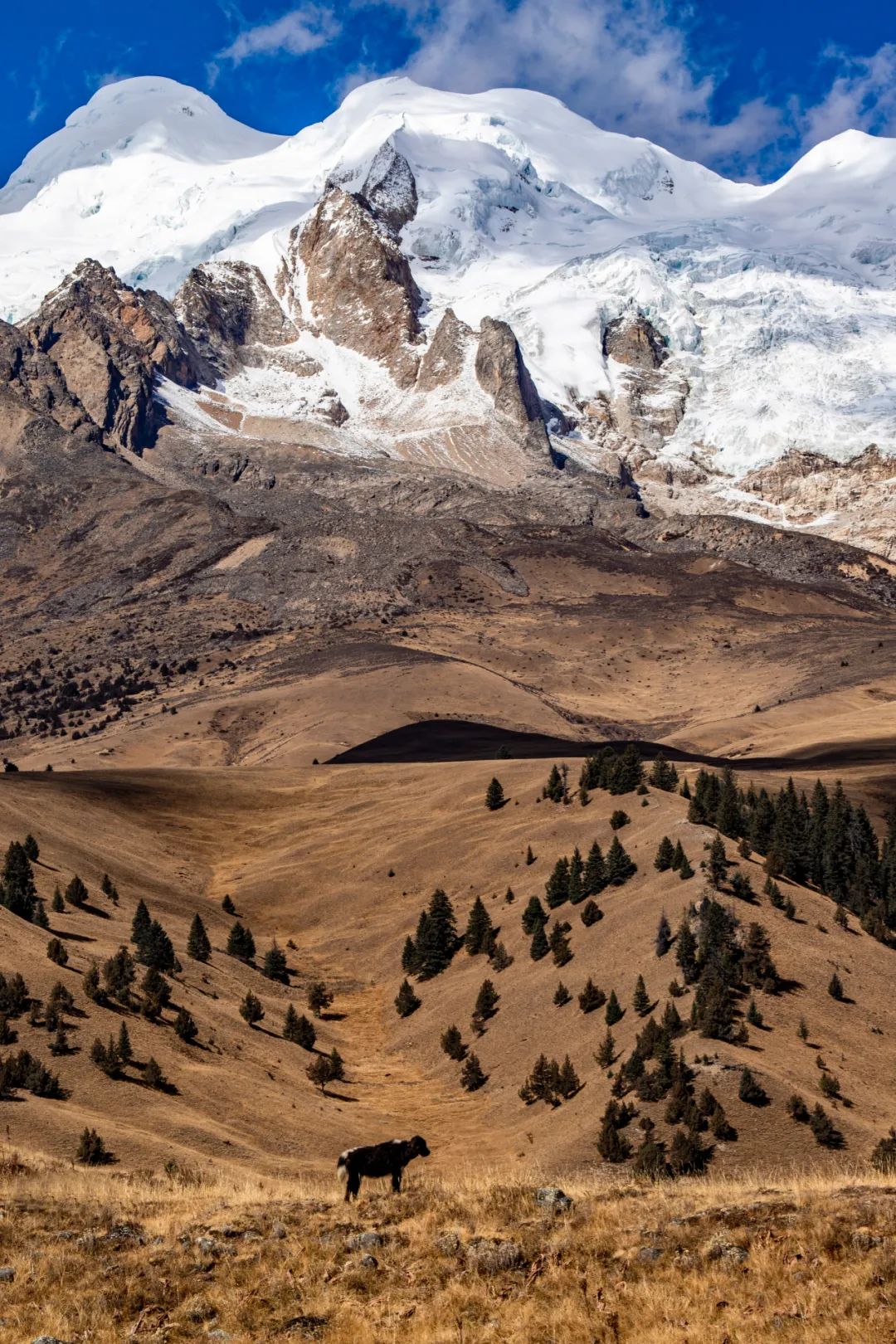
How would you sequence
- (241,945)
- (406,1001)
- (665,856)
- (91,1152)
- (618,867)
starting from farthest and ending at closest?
(241,945), (618,867), (406,1001), (665,856), (91,1152)

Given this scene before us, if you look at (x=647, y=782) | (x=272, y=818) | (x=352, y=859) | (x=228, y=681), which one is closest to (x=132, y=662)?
(x=228, y=681)

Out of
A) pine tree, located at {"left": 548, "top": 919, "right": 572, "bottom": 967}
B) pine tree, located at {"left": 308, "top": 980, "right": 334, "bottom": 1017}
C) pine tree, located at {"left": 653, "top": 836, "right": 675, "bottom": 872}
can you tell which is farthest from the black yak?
pine tree, located at {"left": 308, "top": 980, "right": 334, "bottom": 1017}

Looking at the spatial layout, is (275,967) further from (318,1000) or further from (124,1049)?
(124,1049)

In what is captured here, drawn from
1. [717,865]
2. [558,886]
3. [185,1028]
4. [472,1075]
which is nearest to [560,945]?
[717,865]

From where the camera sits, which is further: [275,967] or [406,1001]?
[275,967]

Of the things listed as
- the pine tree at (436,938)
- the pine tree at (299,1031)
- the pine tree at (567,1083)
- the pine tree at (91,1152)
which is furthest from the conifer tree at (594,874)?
the pine tree at (91,1152)

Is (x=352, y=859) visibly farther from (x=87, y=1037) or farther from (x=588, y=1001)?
(x=87, y=1037)
